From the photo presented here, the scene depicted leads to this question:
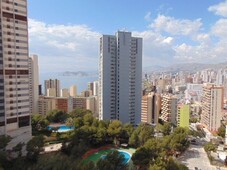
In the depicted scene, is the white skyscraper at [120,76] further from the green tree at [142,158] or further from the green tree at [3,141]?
the green tree at [3,141]

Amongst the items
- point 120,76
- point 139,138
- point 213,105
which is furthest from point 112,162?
point 213,105

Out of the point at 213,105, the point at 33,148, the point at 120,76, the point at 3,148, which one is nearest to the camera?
the point at 3,148

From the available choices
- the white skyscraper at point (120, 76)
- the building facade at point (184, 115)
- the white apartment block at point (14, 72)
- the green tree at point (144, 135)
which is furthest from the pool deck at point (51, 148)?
the building facade at point (184, 115)

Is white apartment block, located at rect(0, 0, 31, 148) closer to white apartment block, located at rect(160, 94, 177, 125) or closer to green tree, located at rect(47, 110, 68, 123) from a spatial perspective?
green tree, located at rect(47, 110, 68, 123)

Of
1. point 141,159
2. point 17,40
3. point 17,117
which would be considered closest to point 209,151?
point 141,159

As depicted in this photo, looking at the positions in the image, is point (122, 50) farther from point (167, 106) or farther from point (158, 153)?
point (158, 153)

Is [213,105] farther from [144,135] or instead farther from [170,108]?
[144,135]

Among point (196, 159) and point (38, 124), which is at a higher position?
point (38, 124)
